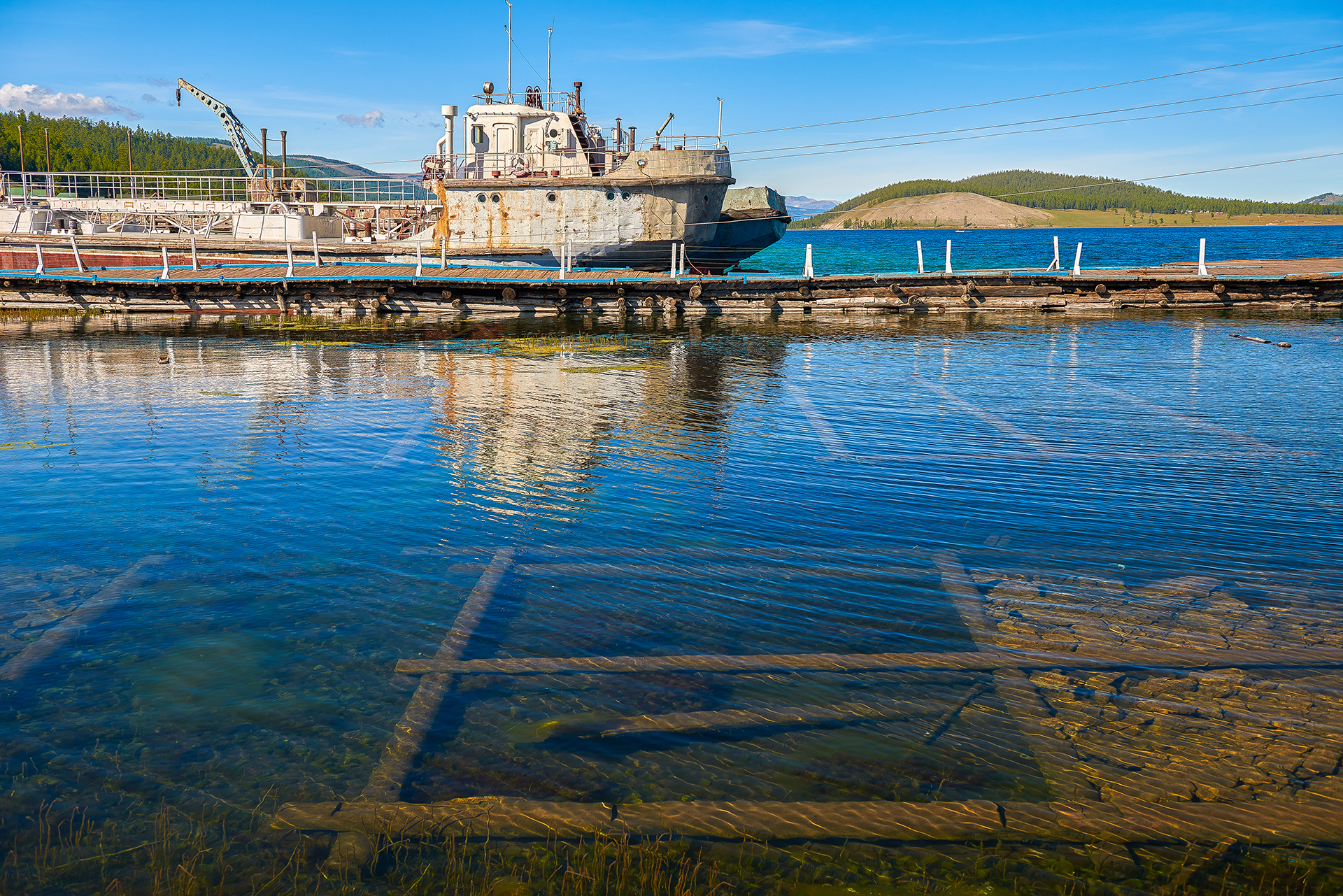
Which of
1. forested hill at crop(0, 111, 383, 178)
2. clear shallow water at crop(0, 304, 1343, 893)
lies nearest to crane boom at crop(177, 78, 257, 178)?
forested hill at crop(0, 111, 383, 178)

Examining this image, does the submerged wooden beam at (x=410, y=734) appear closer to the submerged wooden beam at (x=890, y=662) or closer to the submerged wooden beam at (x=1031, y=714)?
the submerged wooden beam at (x=890, y=662)

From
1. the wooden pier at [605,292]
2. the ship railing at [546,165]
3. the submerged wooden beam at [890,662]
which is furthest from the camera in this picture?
the ship railing at [546,165]

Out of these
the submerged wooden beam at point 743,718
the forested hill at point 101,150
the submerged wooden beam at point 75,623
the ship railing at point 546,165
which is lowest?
the submerged wooden beam at point 743,718

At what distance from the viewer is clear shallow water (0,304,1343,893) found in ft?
11.3

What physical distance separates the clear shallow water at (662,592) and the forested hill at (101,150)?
50.6 m

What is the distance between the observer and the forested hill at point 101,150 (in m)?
114

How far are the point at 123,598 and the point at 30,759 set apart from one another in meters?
1.86

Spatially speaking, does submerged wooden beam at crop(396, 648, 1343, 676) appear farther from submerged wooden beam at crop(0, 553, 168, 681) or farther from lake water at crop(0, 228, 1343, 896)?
submerged wooden beam at crop(0, 553, 168, 681)

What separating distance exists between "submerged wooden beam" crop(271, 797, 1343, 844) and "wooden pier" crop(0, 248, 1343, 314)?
887 inches

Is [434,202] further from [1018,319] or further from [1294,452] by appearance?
[1294,452]

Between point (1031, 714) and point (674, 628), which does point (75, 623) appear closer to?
point (674, 628)

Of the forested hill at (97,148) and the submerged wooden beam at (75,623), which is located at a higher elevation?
the forested hill at (97,148)

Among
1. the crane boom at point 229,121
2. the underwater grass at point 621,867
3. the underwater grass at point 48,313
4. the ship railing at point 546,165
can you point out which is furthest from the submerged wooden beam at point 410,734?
the crane boom at point 229,121

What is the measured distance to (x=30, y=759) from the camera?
3.61 m
